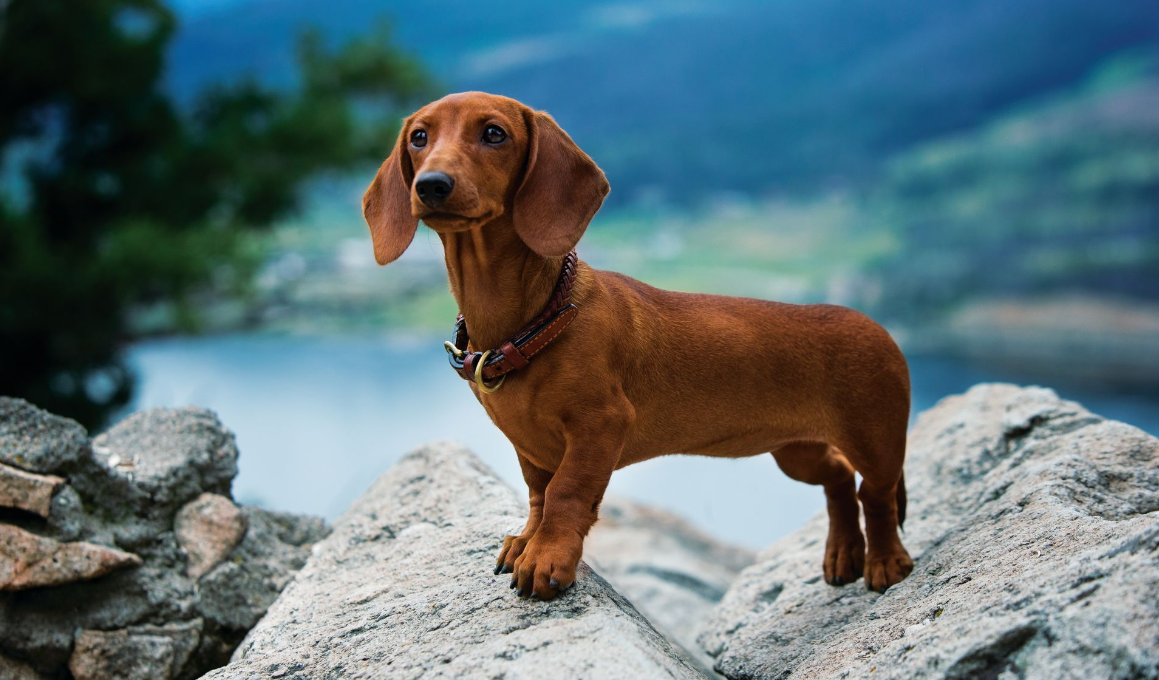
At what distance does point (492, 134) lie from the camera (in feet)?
9.36

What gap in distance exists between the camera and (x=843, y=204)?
1150 cm

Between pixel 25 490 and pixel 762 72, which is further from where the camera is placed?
pixel 762 72

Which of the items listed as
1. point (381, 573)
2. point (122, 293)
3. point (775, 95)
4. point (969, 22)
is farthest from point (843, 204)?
point (381, 573)

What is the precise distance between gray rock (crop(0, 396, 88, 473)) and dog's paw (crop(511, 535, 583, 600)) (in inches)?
81.8

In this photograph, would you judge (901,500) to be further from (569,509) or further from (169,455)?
(169,455)

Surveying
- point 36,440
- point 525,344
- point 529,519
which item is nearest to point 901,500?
point 529,519

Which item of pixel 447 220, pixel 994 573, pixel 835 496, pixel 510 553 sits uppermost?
pixel 447 220

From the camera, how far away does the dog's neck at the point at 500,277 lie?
2996 mm

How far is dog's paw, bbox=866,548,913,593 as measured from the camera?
371cm

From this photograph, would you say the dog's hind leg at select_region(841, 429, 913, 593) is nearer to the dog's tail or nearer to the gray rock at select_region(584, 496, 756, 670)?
the dog's tail

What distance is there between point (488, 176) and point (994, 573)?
198cm

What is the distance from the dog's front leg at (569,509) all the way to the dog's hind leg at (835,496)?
1.15m

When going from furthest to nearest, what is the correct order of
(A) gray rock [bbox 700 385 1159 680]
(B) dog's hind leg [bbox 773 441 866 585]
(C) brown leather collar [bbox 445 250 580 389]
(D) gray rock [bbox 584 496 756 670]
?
1. (D) gray rock [bbox 584 496 756 670]
2. (B) dog's hind leg [bbox 773 441 866 585]
3. (C) brown leather collar [bbox 445 250 580 389]
4. (A) gray rock [bbox 700 385 1159 680]

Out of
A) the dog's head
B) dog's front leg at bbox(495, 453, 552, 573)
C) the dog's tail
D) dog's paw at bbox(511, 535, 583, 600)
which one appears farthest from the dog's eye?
the dog's tail
